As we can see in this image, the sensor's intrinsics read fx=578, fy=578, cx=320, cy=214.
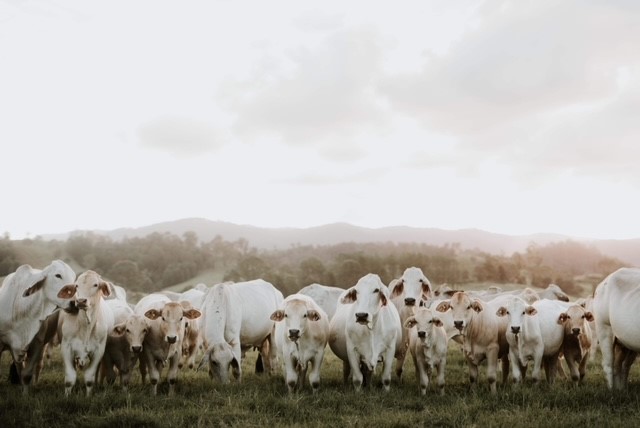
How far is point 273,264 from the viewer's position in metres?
81.8

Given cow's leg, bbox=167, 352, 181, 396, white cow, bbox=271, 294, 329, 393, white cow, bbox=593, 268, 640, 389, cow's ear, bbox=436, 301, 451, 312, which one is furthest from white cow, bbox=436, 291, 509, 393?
cow's leg, bbox=167, 352, 181, 396

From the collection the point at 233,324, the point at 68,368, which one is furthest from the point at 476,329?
the point at 68,368

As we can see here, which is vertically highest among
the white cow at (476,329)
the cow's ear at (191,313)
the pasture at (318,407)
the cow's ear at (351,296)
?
the cow's ear at (351,296)

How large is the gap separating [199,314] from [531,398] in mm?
6492

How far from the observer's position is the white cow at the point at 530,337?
1161 centimetres

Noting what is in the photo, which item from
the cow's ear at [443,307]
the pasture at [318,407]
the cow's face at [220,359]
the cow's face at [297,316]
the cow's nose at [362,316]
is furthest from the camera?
the cow's ear at [443,307]

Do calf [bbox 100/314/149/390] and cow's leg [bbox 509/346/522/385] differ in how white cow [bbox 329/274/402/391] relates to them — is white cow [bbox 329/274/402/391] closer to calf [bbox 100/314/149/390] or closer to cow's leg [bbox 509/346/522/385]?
cow's leg [bbox 509/346/522/385]

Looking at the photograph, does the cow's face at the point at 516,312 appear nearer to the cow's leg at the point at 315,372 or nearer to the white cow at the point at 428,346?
the white cow at the point at 428,346

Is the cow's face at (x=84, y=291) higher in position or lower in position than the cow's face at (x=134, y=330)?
higher

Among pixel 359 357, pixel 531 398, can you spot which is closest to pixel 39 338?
pixel 359 357

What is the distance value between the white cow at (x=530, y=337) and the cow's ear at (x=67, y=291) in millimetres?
8584

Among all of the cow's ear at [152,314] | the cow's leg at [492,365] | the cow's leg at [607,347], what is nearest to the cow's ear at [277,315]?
the cow's ear at [152,314]

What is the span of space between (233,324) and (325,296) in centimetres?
932

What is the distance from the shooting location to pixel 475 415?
29.0ft
